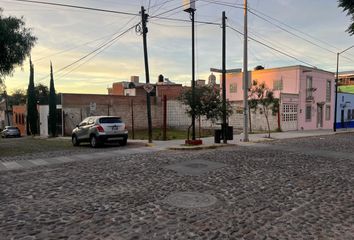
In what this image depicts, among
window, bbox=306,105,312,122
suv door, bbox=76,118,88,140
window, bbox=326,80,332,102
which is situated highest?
window, bbox=326,80,332,102

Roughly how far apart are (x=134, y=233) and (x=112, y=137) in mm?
14800

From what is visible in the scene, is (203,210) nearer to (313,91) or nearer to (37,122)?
(313,91)

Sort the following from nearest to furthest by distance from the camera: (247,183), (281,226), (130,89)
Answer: (281,226) < (247,183) < (130,89)

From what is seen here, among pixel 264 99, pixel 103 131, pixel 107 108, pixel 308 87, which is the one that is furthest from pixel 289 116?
pixel 103 131

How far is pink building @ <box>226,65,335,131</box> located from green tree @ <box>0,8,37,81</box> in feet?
80.3

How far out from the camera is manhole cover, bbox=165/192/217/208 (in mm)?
7023

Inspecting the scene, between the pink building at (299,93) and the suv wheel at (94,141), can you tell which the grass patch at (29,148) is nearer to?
the suv wheel at (94,141)

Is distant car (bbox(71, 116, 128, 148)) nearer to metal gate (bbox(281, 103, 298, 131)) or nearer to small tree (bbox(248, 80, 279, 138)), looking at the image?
small tree (bbox(248, 80, 279, 138))

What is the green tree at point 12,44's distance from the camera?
1883 centimetres

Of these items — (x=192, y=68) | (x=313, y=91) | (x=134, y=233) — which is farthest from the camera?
(x=313, y=91)

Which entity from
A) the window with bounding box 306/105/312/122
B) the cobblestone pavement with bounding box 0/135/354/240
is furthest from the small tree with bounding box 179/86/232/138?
the window with bounding box 306/105/312/122

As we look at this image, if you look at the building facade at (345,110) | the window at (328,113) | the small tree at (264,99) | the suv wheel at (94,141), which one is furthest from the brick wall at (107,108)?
the building facade at (345,110)

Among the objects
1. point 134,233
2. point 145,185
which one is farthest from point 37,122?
point 134,233

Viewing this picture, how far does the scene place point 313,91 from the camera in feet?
132
